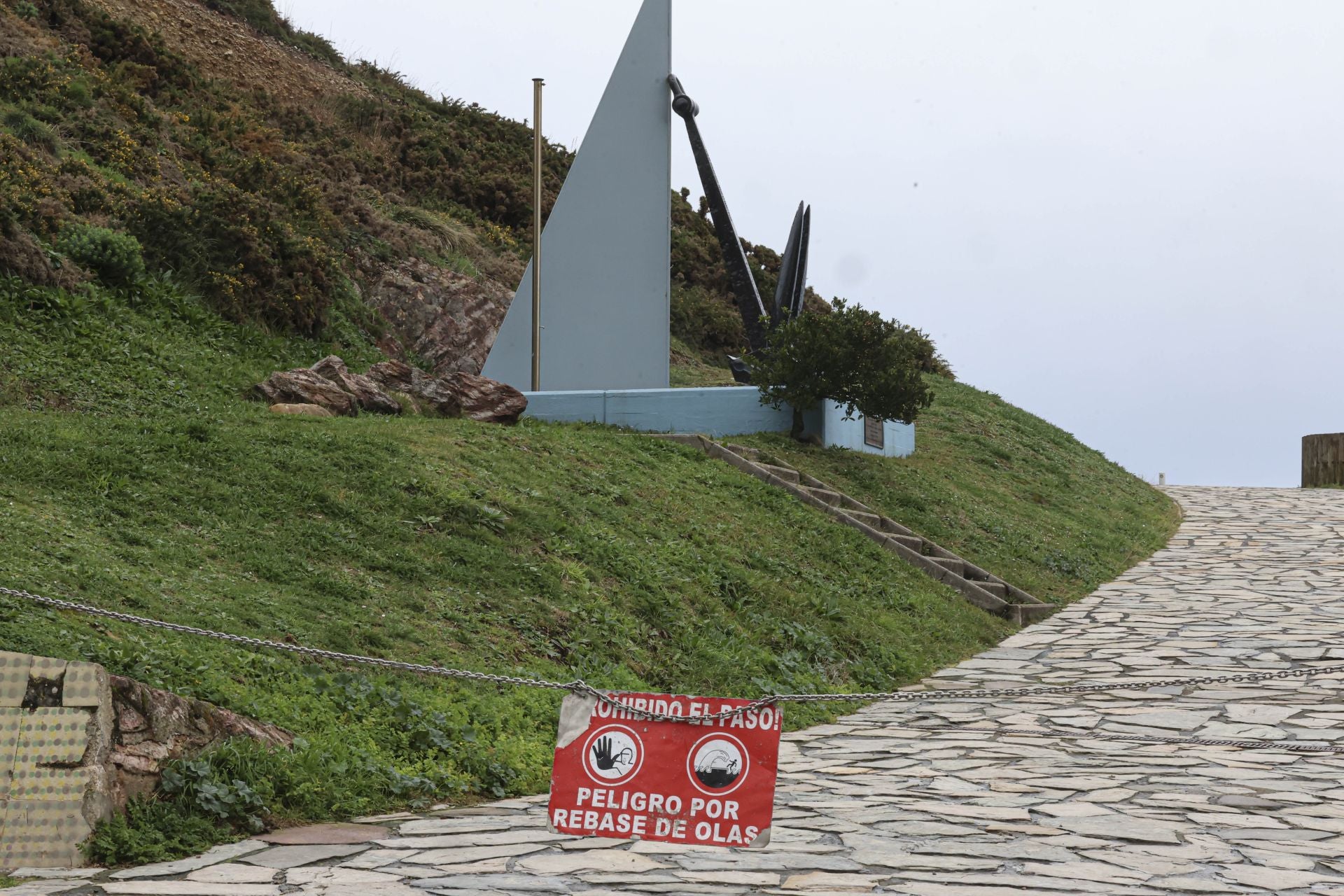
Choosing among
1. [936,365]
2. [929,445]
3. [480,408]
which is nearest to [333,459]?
[480,408]

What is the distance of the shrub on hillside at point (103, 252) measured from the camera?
47.4ft

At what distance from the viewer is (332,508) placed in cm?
910

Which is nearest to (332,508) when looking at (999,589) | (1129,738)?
(1129,738)

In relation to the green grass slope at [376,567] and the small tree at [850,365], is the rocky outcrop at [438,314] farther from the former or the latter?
the small tree at [850,365]

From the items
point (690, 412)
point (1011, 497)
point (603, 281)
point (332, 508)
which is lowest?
point (332, 508)

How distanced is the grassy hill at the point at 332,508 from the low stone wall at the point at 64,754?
143 millimetres

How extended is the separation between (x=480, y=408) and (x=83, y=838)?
957 centimetres

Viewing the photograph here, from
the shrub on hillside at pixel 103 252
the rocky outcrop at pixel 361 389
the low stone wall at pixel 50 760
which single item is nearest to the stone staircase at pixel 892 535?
the rocky outcrop at pixel 361 389

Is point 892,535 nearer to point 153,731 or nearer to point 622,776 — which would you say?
point 153,731

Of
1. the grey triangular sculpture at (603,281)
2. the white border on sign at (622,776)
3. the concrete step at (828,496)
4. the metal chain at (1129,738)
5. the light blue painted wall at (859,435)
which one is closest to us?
the white border on sign at (622,776)

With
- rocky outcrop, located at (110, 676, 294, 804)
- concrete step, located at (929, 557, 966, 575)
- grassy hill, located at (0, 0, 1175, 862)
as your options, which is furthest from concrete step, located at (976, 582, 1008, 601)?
rocky outcrop, located at (110, 676, 294, 804)

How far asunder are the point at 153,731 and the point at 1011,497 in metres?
14.0

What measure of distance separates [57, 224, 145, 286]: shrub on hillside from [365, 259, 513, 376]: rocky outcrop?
4.67 m

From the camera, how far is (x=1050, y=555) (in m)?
15.0
